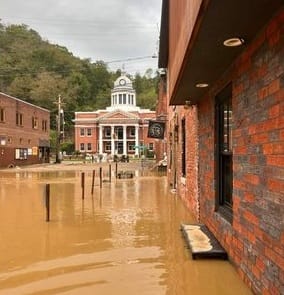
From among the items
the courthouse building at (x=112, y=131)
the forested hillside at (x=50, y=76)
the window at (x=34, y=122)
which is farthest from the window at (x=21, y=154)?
the forested hillside at (x=50, y=76)

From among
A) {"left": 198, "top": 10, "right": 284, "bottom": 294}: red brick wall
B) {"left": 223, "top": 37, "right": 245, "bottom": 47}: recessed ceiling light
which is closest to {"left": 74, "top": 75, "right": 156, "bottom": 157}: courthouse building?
{"left": 198, "top": 10, "right": 284, "bottom": 294}: red brick wall

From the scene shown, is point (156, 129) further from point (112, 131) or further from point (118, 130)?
point (118, 130)

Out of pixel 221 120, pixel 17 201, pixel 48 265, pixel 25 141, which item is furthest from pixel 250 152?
pixel 25 141

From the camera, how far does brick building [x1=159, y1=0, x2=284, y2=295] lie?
444 centimetres

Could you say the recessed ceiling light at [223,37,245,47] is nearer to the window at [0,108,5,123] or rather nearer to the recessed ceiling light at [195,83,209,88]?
the recessed ceiling light at [195,83,209,88]

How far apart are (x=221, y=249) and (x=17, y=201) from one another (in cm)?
1019

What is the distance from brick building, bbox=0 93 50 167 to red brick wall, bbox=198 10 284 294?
41.9m

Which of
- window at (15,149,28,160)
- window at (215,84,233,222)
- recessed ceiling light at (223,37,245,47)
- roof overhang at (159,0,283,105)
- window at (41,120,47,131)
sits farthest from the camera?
window at (41,120,47,131)

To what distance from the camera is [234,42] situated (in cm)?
550

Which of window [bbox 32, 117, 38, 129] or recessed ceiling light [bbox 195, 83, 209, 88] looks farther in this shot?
window [bbox 32, 117, 38, 129]

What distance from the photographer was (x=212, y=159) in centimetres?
866

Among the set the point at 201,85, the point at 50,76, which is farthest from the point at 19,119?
the point at 50,76

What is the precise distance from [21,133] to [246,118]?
48.0 m

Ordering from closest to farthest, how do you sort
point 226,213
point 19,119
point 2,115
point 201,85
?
1. point 226,213
2. point 201,85
3. point 2,115
4. point 19,119
